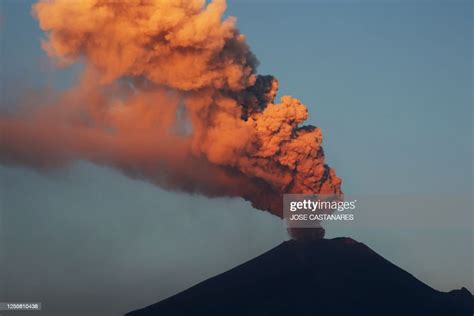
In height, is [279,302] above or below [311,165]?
below

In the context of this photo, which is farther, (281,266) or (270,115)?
(281,266)

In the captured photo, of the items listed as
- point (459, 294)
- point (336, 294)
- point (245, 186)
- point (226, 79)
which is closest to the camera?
point (226, 79)

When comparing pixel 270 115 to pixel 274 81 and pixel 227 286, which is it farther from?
pixel 227 286

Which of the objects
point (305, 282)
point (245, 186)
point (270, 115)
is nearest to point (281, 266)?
point (305, 282)

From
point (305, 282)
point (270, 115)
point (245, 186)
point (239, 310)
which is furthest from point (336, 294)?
point (270, 115)

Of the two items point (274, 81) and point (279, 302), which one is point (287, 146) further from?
point (279, 302)

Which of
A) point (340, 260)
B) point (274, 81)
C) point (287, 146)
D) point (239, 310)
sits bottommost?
point (239, 310)

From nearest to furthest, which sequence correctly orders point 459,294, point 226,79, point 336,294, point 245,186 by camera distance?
point 226,79 → point 245,186 → point 336,294 → point 459,294
